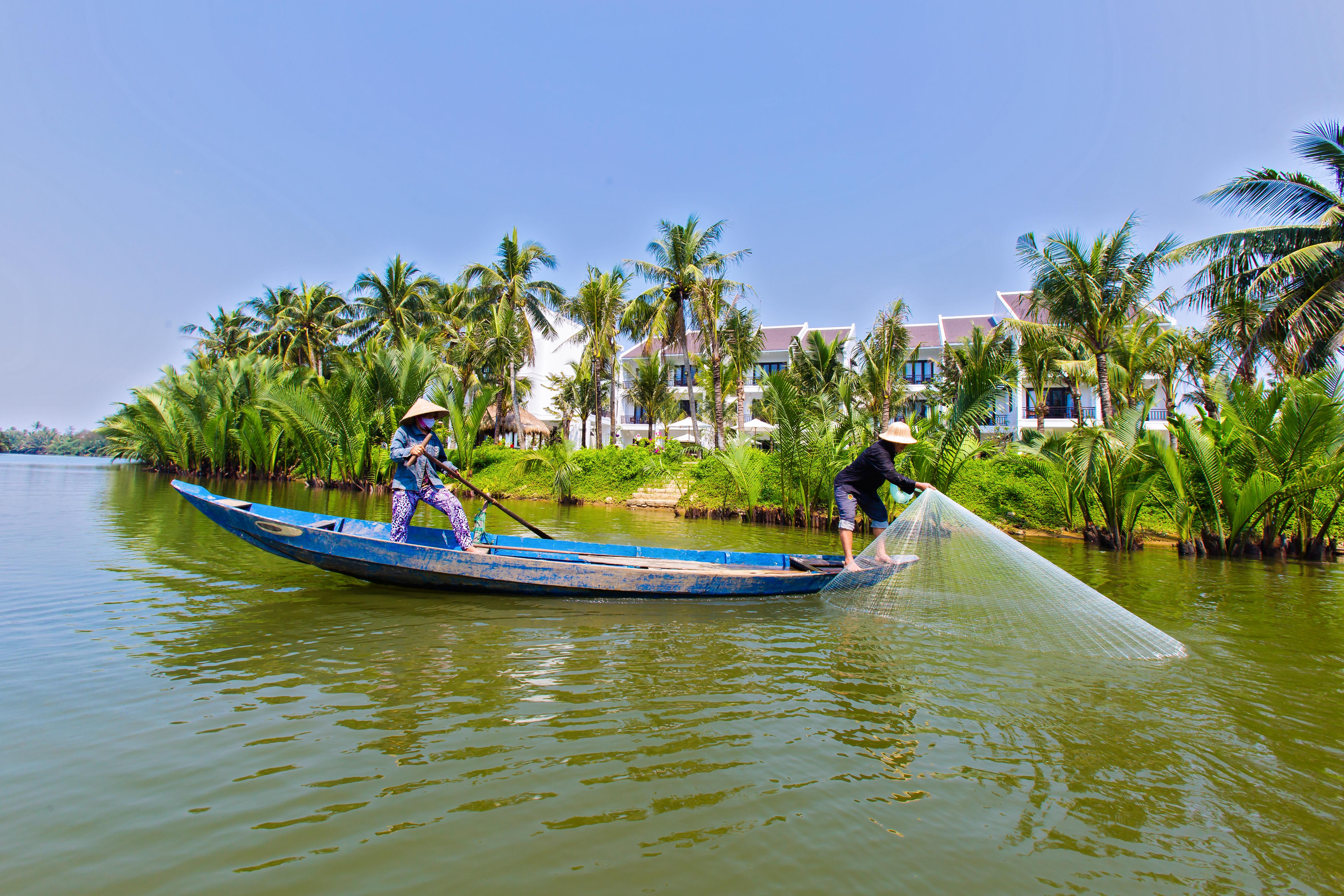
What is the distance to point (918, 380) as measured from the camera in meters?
39.9

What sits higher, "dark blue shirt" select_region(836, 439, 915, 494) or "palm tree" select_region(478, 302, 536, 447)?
"palm tree" select_region(478, 302, 536, 447)

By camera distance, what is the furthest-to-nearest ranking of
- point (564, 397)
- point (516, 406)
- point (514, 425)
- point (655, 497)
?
point (564, 397), point (514, 425), point (516, 406), point (655, 497)

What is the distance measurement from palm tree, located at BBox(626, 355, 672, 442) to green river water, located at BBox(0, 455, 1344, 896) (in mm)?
31070

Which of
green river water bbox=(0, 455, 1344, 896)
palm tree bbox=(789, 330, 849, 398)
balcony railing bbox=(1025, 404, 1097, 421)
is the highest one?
palm tree bbox=(789, 330, 849, 398)

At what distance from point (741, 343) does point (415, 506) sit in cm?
2391

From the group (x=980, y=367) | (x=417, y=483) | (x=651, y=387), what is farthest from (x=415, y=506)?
(x=651, y=387)

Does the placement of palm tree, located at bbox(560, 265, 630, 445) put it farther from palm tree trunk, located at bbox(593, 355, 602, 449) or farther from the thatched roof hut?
the thatched roof hut

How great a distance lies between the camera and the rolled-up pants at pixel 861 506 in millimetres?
7242

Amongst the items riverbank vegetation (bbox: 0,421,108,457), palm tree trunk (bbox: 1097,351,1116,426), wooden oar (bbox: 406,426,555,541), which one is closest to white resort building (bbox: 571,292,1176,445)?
palm tree trunk (bbox: 1097,351,1116,426)

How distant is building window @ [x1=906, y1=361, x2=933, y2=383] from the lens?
129ft

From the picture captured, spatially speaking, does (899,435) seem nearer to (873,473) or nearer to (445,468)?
(873,473)

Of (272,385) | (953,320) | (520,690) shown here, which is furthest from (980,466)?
(953,320)

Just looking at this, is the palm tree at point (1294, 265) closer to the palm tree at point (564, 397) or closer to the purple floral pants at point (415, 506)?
the purple floral pants at point (415, 506)

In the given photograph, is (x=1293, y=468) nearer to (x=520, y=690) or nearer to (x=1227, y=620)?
(x=1227, y=620)
